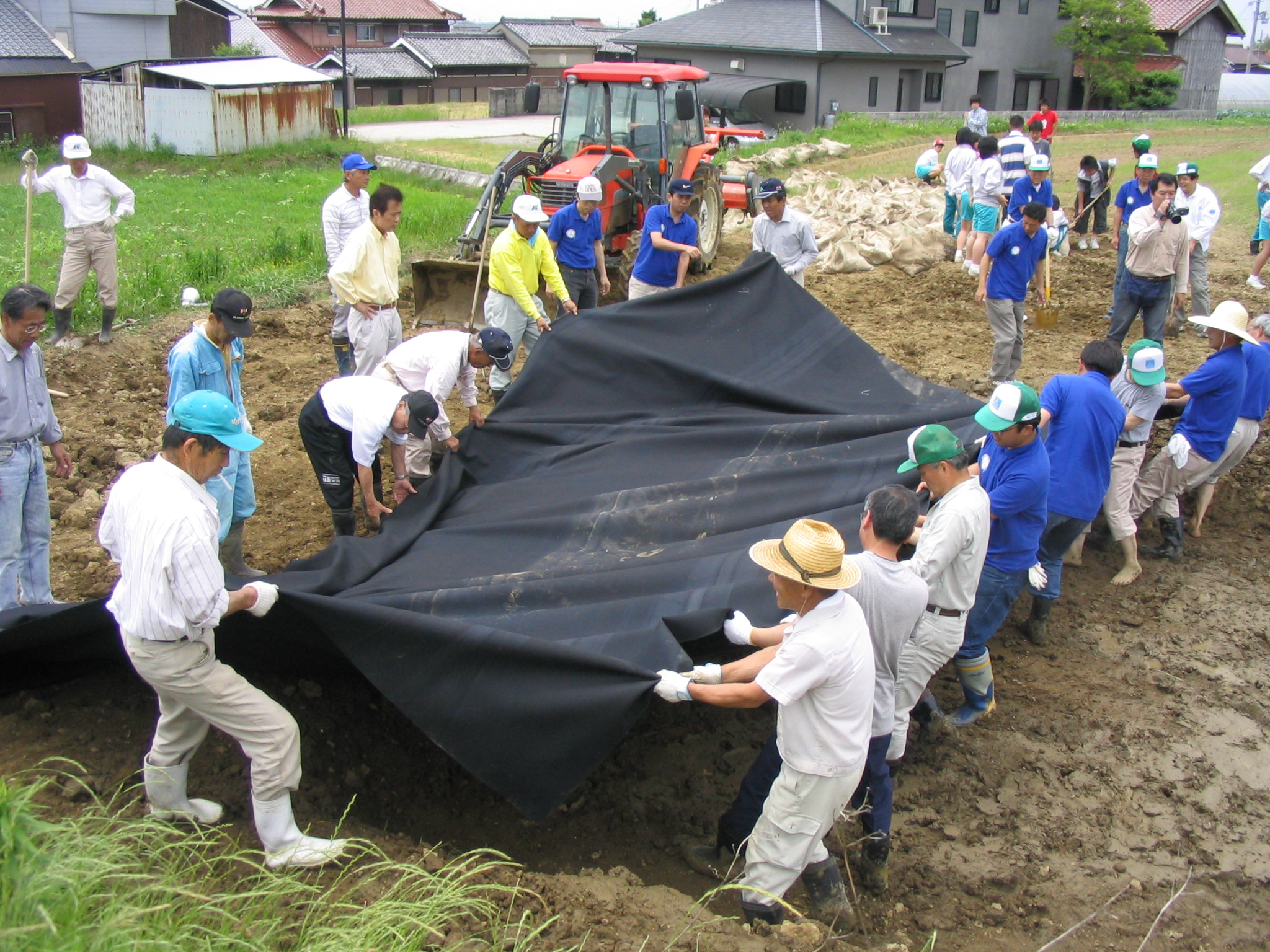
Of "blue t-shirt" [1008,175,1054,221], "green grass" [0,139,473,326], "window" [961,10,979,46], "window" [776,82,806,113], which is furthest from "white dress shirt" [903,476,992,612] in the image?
"window" [961,10,979,46]

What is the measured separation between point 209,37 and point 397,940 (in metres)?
40.4

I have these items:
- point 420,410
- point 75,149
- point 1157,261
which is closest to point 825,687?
point 420,410

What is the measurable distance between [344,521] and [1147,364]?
4588 millimetres

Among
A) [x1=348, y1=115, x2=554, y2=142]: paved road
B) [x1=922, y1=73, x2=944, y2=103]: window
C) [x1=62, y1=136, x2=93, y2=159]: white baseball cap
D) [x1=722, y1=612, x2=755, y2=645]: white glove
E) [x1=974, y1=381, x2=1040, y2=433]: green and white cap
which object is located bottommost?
[x1=722, y1=612, x2=755, y2=645]: white glove

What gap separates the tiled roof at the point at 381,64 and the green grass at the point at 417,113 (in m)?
2.35

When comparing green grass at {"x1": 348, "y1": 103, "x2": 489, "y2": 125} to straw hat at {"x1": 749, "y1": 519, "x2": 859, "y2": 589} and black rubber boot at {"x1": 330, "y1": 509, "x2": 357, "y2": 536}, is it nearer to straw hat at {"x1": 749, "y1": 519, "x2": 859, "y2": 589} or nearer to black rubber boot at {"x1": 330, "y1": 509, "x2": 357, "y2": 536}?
black rubber boot at {"x1": 330, "y1": 509, "x2": 357, "y2": 536}

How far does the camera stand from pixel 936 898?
12.5ft

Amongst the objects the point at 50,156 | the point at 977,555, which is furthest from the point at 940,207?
the point at 50,156

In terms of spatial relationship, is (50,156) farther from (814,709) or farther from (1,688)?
(814,709)

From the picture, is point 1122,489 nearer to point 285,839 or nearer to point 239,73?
point 285,839

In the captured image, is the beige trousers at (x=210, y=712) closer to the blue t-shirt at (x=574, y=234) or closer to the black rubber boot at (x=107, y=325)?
the blue t-shirt at (x=574, y=234)

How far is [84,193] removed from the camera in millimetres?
8477

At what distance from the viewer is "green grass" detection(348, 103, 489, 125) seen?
1442 inches

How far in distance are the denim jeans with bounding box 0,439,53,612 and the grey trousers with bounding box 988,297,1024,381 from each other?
21.3 ft
